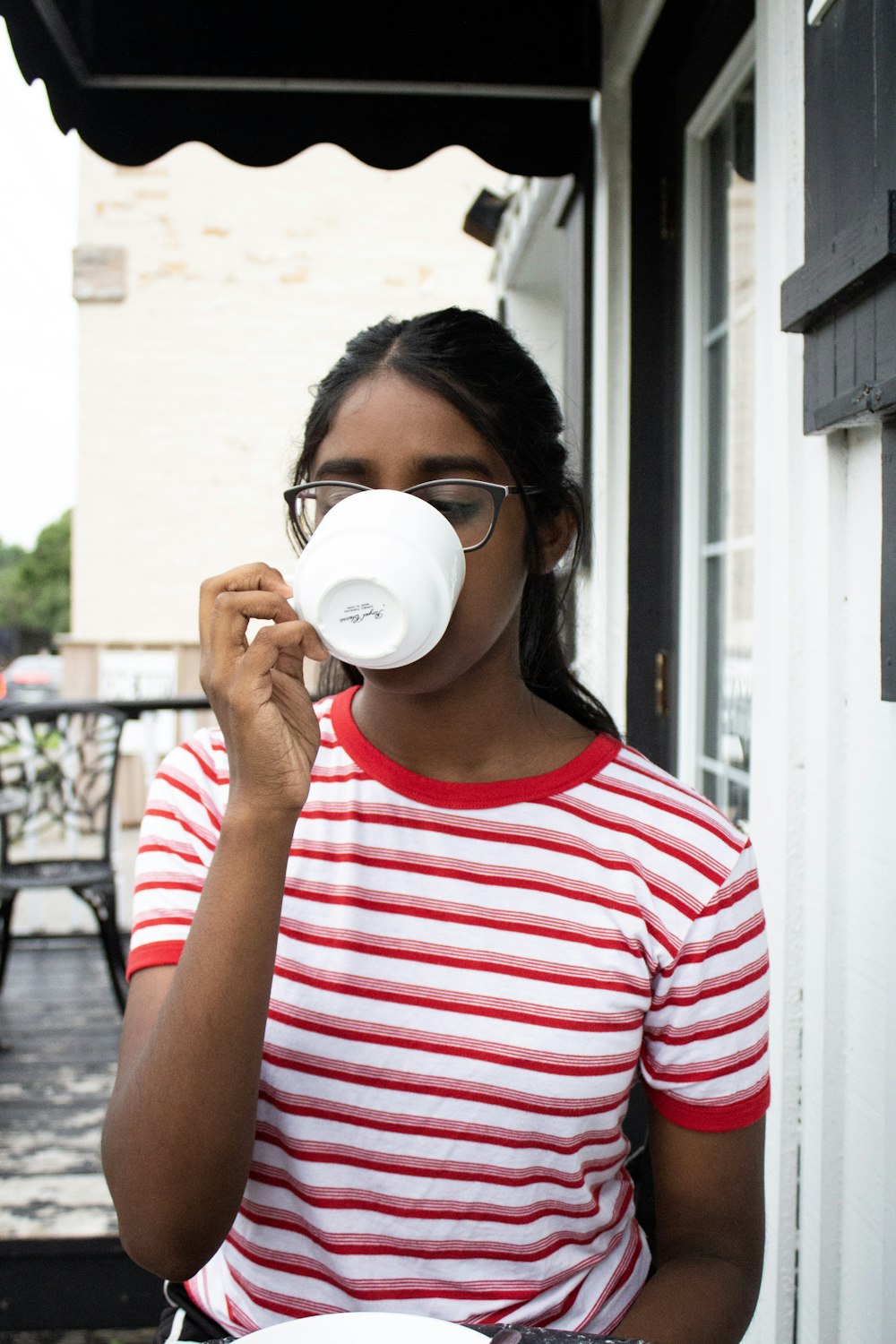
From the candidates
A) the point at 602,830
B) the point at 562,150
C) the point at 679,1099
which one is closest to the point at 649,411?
the point at 562,150

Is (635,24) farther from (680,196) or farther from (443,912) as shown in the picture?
(443,912)

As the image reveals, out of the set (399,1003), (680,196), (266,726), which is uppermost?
(680,196)

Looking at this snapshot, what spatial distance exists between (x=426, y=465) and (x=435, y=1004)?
501 mm

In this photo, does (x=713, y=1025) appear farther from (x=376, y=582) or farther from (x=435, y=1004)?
(x=376, y=582)

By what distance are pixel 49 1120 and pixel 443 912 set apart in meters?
2.51

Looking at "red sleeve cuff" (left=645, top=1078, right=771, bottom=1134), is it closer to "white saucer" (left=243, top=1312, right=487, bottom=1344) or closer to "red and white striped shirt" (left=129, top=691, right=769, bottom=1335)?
"red and white striped shirt" (left=129, top=691, right=769, bottom=1335)

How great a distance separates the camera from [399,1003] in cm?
98

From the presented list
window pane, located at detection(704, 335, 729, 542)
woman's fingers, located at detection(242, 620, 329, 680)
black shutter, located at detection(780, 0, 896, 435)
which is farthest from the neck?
window pane, located at detection(704, 335, 729, 542)

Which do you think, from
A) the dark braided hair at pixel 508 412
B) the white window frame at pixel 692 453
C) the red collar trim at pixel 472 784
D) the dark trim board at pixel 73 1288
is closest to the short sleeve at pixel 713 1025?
the red collar trim at pixel 472 784

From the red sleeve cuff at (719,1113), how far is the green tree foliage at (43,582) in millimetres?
30580

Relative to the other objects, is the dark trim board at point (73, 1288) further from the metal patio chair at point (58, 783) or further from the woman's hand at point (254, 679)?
the woman's hand at point (254, 679)

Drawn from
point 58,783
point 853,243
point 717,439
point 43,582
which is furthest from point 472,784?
point 43,582

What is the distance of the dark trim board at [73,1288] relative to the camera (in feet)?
7.65

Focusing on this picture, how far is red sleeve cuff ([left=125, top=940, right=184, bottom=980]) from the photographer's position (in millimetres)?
976
